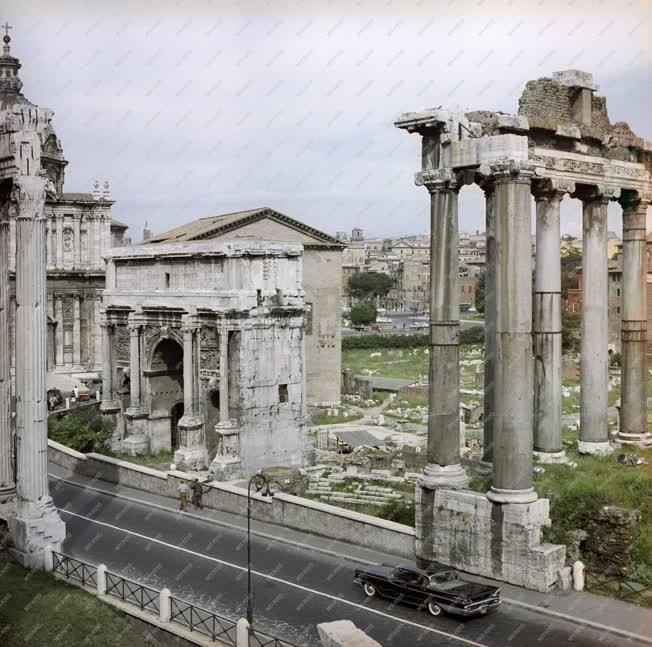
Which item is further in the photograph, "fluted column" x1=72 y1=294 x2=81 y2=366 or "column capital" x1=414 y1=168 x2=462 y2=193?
"fluted column" x1=72 y1=294 x2=81 y2=366

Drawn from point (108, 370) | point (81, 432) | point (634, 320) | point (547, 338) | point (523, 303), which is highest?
point (523, 303)

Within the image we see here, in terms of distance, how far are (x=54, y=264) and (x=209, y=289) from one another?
77.6 feet

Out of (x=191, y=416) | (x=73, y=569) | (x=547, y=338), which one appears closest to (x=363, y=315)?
(x=191, y=416)

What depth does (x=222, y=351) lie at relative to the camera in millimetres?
35938

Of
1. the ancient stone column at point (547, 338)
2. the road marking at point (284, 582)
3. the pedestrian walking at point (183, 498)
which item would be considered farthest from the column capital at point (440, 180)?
the pedestrian walking at point (183, 498)

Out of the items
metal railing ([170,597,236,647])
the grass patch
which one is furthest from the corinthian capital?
the grass patch

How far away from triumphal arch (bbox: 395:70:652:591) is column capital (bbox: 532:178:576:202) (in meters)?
0.03

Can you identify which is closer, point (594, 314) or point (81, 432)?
point (594, 314)

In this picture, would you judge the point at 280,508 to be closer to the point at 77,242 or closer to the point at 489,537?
the point at 489,537

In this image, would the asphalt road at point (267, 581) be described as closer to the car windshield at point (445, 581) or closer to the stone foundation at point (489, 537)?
the car windshield at point (445, 581)

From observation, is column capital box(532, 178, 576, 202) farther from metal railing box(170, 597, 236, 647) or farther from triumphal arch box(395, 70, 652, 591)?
metal railing box(170, 597, 236, 647)

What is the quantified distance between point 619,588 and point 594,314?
6.83 meters

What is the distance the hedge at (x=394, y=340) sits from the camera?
10194cm

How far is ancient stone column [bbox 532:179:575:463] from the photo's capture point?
21297mm
